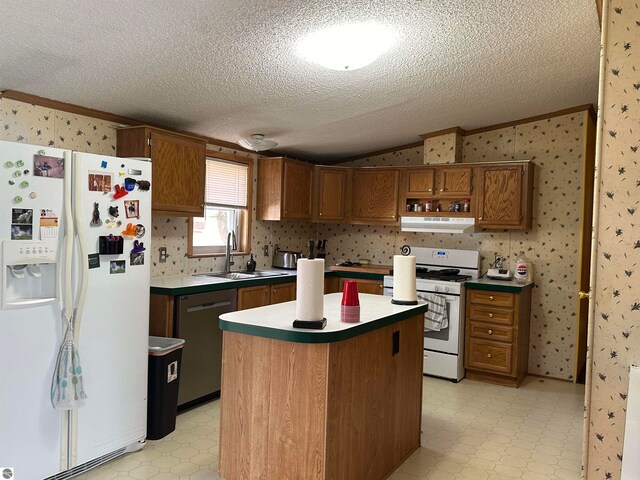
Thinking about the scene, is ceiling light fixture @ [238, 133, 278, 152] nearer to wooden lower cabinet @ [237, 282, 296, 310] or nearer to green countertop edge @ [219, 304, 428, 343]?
wooden lower cabinet @ [237, 282, 296, 310]

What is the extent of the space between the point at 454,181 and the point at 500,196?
19.2 inches

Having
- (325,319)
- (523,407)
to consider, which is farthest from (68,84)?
(523,407)

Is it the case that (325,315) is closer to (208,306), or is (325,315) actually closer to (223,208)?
(208,306)

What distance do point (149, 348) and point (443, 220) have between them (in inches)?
123

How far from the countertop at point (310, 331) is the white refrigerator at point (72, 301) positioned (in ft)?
2.36

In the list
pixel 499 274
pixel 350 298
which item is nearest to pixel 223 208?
pixel 350 298

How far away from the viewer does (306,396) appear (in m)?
2.28

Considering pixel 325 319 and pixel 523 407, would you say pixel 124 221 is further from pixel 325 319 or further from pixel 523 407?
pixel 523 407

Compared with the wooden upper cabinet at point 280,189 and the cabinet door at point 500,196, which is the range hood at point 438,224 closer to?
the cabinet door at point 500,196

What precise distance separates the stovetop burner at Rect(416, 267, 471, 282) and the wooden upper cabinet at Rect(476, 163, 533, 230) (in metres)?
0.56

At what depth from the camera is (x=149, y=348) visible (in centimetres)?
310

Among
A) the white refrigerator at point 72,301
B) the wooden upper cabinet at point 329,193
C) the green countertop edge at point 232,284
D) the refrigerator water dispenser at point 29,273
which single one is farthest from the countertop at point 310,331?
the wooden upper cabinet at point 329,193

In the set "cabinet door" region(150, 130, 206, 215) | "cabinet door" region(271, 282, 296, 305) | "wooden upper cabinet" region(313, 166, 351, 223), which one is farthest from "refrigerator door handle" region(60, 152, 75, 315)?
"wooden upper cabinet" region(313, 166, 351, 223)

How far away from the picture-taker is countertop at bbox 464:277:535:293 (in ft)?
14.6
